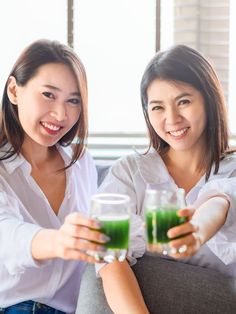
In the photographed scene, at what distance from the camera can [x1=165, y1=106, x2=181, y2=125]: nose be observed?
1799 millimetres

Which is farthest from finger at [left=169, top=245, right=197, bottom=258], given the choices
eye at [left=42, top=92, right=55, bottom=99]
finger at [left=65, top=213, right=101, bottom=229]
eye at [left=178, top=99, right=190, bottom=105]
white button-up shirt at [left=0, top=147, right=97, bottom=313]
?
eye at [left=42, top=92, right=55, bottom=99]

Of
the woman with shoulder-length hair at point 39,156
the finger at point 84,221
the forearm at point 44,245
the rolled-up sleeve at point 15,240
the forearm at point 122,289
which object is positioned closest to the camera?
the finger at point 84,221

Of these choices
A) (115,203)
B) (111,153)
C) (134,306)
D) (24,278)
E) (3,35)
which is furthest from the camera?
(3,35)

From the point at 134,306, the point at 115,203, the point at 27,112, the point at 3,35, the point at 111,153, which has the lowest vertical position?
the point at 134,306

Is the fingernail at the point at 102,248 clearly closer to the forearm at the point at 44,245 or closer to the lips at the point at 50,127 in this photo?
the forearm at the point at 44,245

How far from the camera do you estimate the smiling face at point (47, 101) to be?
1786 millimetres

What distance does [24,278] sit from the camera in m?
1.77

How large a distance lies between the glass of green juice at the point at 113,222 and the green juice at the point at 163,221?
7cm

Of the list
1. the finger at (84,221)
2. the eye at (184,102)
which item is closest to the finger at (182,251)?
the finger at (84,221)

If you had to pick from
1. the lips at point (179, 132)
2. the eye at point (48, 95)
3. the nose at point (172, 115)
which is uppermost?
the eye at point (48, 95)

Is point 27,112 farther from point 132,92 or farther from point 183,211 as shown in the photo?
point 132,92

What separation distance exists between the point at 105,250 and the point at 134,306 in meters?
0.45

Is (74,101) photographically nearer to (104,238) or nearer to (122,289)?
(122,289)

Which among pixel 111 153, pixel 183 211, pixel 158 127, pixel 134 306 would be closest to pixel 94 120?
pixel 111 153
